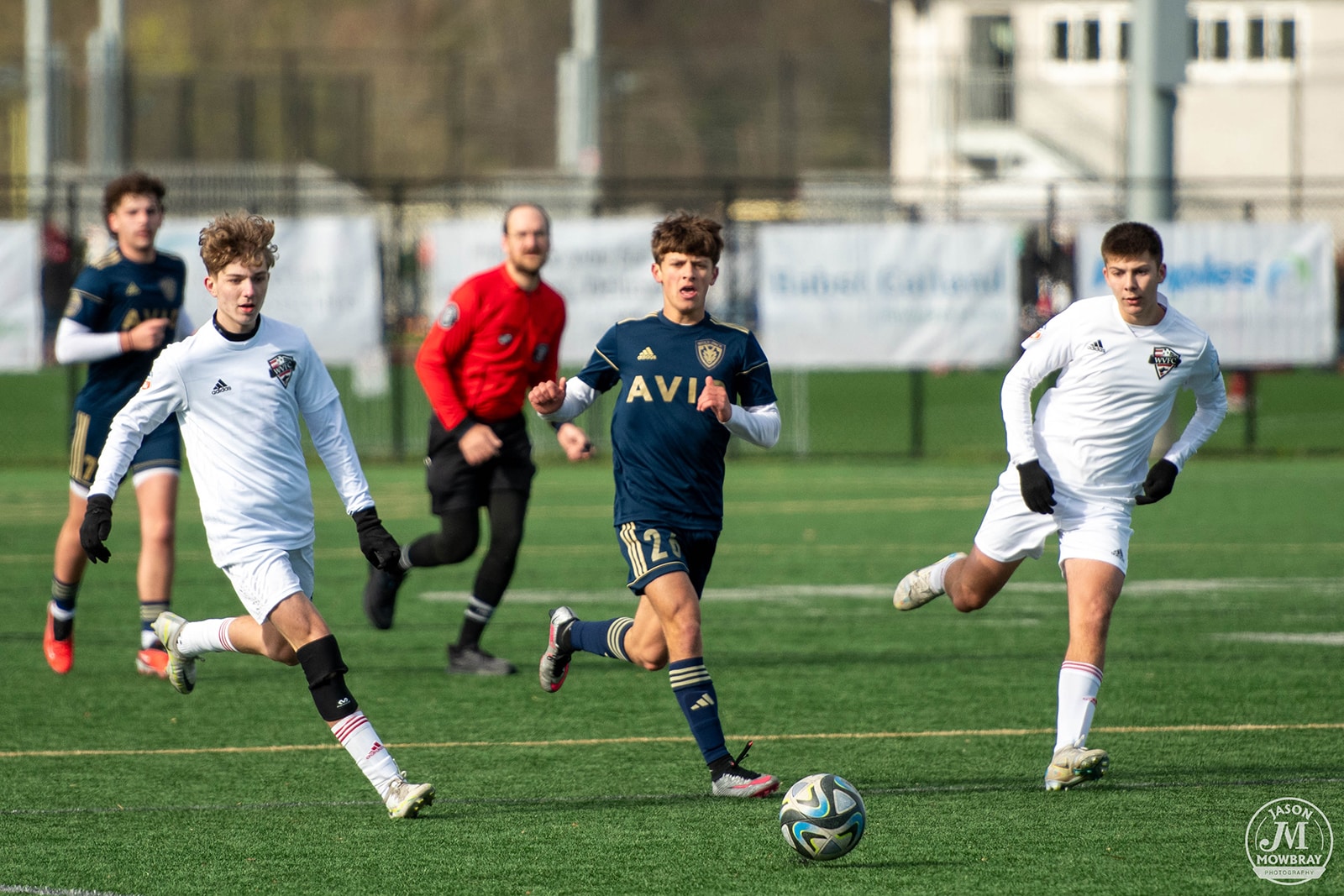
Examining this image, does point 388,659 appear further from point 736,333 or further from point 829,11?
point 829,11

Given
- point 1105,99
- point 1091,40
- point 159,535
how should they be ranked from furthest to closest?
point 1091,40
point 1105,99
point 159,535

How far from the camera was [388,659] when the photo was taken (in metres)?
8.79

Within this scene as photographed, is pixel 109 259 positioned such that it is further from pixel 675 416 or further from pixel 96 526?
pixel 675 416

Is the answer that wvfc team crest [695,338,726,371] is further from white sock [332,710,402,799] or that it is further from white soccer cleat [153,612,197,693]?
white soccer cleat [153,612,197,693]

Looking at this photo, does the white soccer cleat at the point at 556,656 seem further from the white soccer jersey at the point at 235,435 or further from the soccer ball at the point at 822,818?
the soccer ball at the point at 822,818

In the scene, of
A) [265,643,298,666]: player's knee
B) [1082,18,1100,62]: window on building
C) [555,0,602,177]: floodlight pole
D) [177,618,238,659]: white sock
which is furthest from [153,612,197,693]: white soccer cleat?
[1082,18,1100,62]: window on building

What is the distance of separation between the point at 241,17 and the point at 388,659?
58.3 metres

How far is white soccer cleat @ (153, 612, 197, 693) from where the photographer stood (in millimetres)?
6492

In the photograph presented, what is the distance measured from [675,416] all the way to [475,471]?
2.43m

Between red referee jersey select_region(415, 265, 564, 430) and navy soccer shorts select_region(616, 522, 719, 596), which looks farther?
red referee jersey select_region(415, 265, 564, 430)

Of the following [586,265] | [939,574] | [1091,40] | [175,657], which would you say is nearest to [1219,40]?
[1091,40]

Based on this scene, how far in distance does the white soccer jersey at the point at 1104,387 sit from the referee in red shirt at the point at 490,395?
103 inches

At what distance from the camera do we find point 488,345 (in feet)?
27.2

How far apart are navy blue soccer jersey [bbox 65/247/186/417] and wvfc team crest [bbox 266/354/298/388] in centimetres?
249
